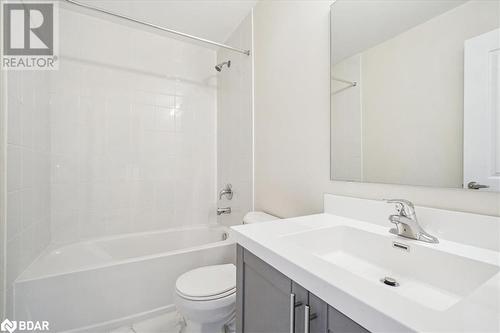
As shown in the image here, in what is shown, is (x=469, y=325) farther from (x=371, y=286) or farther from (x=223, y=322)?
(x=223, y=322)

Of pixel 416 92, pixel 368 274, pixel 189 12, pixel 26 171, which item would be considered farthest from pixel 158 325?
pixel 189 12

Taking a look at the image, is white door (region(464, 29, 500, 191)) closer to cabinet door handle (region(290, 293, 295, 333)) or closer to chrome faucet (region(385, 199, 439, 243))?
chrome faucet (region(385, 199, 439, 243))

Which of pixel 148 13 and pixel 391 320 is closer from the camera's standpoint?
pixel 391 320

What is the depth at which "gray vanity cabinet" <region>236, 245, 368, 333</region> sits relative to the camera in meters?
0.52

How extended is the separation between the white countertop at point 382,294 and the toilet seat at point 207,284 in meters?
0.55

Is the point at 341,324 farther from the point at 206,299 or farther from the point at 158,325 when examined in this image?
the point at 158,325

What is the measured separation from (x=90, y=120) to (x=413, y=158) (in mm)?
2283

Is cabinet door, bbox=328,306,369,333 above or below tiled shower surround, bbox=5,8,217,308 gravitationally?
below

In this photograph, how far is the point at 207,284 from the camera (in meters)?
1.25

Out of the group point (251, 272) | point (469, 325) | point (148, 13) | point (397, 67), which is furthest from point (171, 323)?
point (148, 13)

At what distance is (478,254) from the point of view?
2.04 feet

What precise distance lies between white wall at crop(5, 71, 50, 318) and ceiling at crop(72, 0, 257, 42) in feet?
2.65
